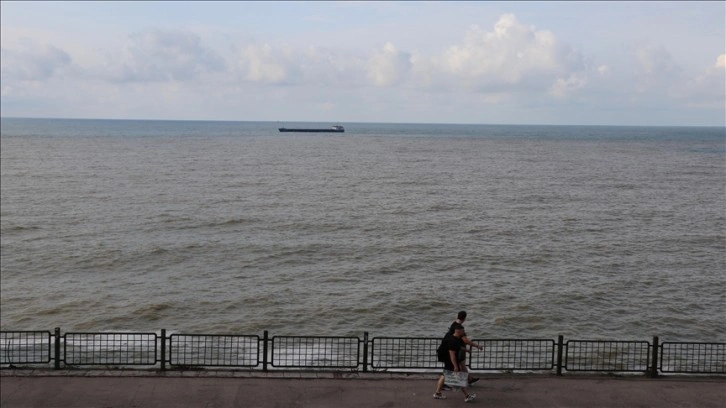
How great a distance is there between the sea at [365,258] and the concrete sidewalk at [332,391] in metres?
9.38

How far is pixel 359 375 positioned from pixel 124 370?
4.76 metres

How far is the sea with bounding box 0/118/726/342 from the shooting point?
84.9 ft

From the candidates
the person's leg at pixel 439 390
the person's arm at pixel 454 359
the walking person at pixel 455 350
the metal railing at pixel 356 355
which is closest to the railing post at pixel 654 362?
the metal railing at pixel 356 355

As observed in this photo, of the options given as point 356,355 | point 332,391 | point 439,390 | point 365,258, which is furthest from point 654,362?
point 365,258

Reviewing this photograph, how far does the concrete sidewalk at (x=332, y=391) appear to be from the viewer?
13.6m

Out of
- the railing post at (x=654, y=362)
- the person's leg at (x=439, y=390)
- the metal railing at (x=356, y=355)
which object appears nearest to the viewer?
the person's leg at (x=439, y=390)

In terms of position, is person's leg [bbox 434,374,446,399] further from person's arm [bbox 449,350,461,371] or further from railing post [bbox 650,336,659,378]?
railing post [bbox 650,336,659,378]

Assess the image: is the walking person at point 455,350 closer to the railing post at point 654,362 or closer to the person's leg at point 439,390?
the person's leg at point 439,390

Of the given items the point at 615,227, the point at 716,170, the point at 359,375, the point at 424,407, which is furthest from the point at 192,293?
the point at 716,170

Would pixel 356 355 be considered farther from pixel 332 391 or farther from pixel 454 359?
pixel 454 359

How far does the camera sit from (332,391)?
46.5ft

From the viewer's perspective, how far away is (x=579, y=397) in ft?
46.2

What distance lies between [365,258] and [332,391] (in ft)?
69.5

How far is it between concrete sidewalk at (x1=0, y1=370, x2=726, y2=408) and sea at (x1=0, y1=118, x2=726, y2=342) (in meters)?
9.38
